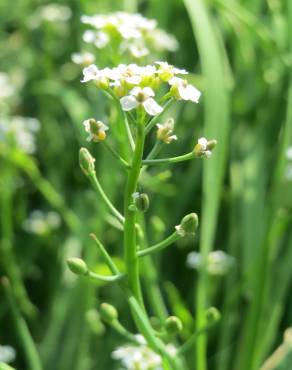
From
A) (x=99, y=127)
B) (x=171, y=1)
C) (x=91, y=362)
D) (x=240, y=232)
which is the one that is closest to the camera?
(x=99, y=127)

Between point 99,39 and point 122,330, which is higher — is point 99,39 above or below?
above

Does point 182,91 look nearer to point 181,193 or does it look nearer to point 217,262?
point 217,262

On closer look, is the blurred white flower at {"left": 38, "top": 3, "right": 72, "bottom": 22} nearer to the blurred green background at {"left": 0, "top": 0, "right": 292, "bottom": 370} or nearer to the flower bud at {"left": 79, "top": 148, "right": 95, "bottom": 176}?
the blurred green background at {"left": 0, "top": 0, "right": 292, "bottom": 370}

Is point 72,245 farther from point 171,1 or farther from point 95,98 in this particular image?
point 171,1

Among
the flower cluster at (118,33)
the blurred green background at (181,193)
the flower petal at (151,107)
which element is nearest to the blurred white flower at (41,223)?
the blurred green background at (181,193)

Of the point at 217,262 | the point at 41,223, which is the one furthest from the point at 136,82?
the point at 41,223

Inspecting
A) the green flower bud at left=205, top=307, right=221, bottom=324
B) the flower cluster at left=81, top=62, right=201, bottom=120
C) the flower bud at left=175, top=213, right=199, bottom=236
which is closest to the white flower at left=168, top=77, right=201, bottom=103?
the flower cluster at left=81, top=62, right=201, bottom=120

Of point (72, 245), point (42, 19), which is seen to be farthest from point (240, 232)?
point (42, 19)
